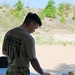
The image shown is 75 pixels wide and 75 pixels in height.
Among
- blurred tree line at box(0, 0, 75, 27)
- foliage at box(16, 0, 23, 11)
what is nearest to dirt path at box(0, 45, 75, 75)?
blurred tree line at box(0, 0, 75, 27)

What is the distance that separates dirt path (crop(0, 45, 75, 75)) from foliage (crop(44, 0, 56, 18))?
147cm

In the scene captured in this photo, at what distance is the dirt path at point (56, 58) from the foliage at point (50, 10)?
147 cm

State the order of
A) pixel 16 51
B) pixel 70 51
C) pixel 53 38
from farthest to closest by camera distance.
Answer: pixel 53 38 → pixel 70 51 → pixel 16 51

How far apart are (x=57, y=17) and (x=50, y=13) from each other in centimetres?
20

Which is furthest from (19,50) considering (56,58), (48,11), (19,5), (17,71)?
(48,11)

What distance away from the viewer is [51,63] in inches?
185

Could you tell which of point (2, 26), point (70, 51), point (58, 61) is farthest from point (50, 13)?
point (58, 61)

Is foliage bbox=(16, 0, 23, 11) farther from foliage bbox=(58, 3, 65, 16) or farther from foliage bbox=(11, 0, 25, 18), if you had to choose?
foliage bbox=(58, 3, 65, 16)

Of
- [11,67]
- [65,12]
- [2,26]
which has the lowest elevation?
[11,67]

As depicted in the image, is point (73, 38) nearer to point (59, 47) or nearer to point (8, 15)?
point (59, 47)

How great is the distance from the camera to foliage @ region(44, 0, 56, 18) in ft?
22.9

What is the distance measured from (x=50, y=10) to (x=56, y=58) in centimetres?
223

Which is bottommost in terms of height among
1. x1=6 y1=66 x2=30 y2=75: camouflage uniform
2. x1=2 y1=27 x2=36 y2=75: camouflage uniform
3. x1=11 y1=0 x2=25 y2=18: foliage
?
x1=6 y1=66 x2=30 y2=75: camouflage uniform

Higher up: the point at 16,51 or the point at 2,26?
the point at 2,26
